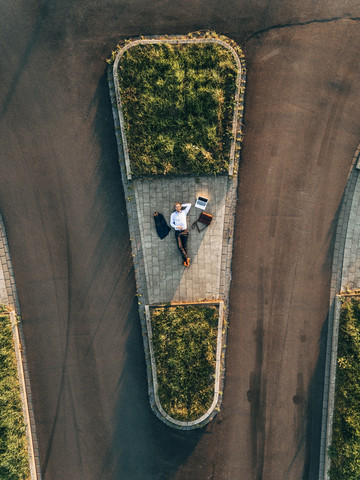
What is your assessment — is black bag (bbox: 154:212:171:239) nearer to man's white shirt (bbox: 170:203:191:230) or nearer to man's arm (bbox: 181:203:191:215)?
man's white shirt (bbox: 170:203:191:230)

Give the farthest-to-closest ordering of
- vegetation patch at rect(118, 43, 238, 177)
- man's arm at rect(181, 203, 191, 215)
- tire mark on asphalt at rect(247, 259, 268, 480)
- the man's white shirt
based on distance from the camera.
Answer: tire mark on asphalt at rect(247, 259, 268, 480), man's arm at rect(181, 203, 191, 215), the man's white shirt, vegetation patch at rect(118, 43, 238, 177)

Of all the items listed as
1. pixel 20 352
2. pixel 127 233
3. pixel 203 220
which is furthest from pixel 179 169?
pixel 20 352

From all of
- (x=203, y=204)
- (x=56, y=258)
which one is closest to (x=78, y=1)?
(x=203, y=204)

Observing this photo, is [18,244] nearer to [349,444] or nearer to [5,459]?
[5,459]

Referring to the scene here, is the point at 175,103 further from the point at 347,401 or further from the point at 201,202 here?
the point at 347,401

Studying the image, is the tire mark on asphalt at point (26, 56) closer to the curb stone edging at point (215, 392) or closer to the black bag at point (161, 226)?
the black bag at point (161, 226)

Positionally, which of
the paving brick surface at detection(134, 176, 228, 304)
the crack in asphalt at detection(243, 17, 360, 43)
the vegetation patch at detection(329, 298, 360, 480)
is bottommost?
the vegetation patch at detection(329, 298, 360, 480)

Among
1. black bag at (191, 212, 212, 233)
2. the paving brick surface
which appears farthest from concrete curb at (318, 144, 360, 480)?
black bag at (191, 212, 212, 233)
